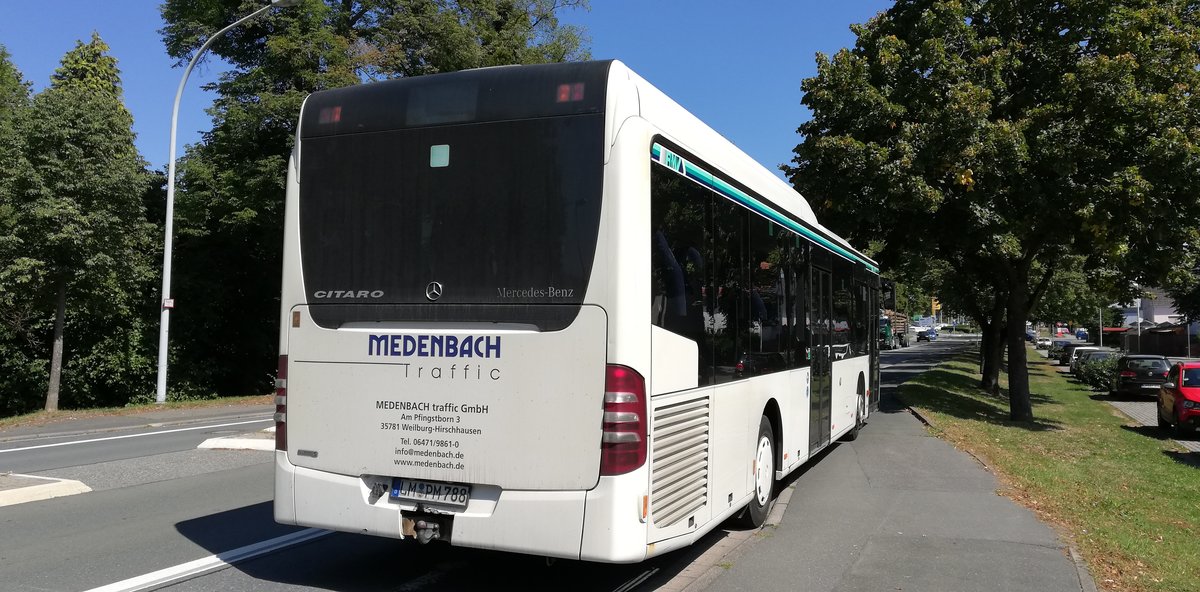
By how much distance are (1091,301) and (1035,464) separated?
37959 millimetres

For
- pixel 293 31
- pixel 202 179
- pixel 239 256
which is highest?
pixel 293 31

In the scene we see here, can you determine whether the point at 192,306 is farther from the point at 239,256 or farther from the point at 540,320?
the point at 540,320

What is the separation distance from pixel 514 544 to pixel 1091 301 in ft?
157

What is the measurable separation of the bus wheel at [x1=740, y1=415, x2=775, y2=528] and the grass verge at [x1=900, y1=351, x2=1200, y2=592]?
245 centimetres

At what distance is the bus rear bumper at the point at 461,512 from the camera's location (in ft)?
15.8

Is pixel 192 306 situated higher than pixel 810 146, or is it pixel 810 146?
pixel 810 146

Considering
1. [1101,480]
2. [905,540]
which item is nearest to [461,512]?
[905,540]

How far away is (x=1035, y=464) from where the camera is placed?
1231 cm

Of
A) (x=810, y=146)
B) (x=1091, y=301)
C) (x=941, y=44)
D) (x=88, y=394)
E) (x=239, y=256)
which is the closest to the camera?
(x=941, y=44)

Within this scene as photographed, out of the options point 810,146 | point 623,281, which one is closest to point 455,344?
point 623,281

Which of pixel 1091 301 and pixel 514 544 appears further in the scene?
pixel 1091 301

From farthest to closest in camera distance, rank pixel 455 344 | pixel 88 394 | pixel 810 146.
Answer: pixel 88 394 → pixel 810 146 → pixel 455 344

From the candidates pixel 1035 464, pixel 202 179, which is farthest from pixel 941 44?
pixel 202 179

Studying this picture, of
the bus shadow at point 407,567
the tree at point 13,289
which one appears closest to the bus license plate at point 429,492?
the bus shadow at point 407,567
